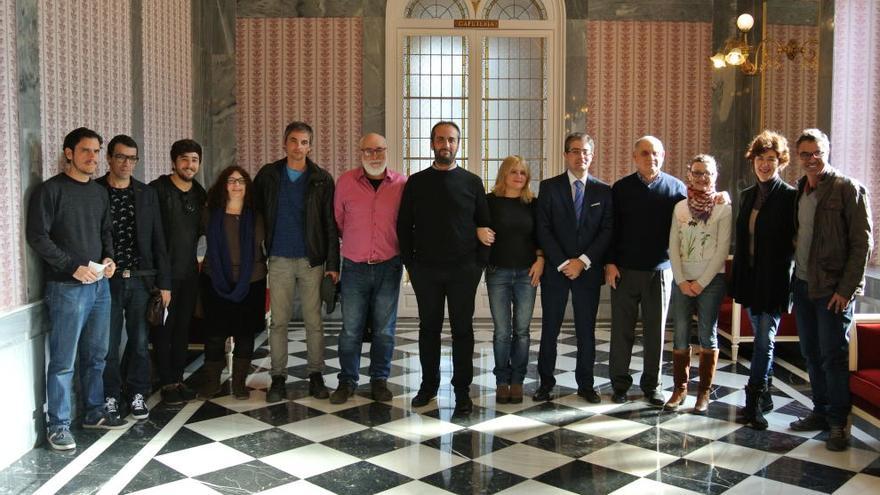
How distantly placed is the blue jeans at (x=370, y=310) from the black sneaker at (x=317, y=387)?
14 centimetres

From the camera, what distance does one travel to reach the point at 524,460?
429 cm

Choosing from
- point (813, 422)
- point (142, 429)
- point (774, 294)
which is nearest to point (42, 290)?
point (142, 429)

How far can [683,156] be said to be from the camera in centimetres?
877

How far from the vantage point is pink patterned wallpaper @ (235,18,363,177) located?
8.57 metres

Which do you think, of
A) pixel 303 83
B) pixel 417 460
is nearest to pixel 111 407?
pixel 417 460

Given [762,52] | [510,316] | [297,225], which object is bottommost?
[510,316]

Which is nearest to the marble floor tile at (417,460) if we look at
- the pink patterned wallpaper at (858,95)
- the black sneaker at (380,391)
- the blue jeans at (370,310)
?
the black sneaker at (380,391)

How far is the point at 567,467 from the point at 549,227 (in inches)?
61.9

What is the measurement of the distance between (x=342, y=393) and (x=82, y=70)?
2.43 meters

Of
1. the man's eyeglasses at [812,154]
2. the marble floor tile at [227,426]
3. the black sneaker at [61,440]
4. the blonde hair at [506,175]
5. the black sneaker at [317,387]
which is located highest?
the man's eyeglasses at [812,154]

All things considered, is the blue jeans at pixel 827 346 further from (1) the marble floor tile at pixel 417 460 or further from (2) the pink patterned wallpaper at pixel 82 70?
(2) the pink patterned wallpaper at pixel 82 70

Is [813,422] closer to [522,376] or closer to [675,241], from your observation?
[675,241]

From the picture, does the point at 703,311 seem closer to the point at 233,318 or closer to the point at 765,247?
the point at 765,247

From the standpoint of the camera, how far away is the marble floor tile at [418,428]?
15.4ft
